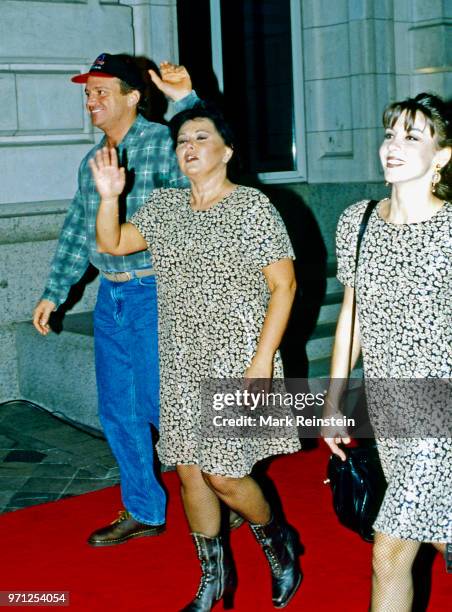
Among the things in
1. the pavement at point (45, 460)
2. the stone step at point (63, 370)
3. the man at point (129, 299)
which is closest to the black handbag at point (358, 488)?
the man at point (129, 299)

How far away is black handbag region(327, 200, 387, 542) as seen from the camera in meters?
3.20

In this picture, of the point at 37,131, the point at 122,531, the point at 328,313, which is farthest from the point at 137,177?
the point at 328,313

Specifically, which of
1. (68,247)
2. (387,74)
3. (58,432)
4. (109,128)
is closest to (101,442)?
(58,432)

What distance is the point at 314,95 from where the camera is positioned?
32.1ft

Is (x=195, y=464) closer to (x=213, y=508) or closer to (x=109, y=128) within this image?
(x=213, y=508)

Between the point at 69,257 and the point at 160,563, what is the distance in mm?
1516

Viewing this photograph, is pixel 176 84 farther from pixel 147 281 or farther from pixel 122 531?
pixel 122 531

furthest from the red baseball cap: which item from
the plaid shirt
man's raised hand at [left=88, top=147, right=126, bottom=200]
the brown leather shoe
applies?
the brown leather shoe

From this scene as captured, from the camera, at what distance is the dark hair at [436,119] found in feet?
10.1

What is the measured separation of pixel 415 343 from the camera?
3000mm

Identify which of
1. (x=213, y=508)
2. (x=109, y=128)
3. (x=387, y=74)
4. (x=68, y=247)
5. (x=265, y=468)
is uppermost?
(x=387, y=74)

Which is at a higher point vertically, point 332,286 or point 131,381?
point 131,381

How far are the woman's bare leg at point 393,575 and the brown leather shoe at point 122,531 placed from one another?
1836mm

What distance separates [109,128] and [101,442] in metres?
2.51
